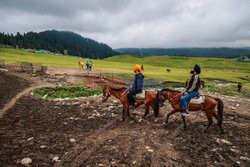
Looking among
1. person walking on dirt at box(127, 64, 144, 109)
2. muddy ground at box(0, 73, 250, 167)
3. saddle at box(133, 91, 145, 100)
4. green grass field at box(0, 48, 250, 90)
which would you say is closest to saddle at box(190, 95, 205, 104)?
muddy ground at box(0, 73, 250, 167)

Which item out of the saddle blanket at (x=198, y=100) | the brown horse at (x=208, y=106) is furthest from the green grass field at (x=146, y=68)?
the saddle blanket at (x=198, y=100)

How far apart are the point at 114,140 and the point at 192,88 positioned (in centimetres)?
485

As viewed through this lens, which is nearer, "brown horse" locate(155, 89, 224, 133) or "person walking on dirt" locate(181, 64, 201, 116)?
"person walking on dirt" locate(181, 64, 201, 116)

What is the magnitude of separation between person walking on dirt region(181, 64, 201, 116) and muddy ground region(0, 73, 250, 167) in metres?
1.45

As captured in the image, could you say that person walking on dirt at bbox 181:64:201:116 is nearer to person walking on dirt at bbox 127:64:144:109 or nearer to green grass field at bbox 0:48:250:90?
person walking on dirt at bbox 127:64:144:109

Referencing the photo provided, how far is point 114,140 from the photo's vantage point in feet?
20.7

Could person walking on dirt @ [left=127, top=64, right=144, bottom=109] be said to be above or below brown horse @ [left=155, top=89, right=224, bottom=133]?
above

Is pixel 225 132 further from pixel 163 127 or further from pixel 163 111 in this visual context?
pixel 163 111

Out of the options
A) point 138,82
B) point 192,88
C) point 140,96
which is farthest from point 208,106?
point 138,82

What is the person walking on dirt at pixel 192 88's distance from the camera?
22.4 feet

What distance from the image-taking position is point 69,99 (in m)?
13.1

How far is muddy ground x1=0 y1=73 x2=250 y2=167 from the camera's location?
5031mm

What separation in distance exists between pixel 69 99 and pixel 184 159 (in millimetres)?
11265

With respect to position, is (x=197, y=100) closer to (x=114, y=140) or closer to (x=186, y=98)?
(x=186, y=98)
